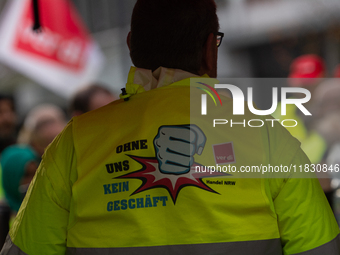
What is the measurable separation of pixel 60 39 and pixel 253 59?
6003 mm

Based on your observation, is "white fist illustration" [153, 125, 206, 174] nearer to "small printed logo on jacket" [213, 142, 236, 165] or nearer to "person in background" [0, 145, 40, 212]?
"small printed logo on jacket" [213, 142, 236, 165]

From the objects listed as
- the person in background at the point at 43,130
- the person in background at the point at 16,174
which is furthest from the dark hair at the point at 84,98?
the person in background at the point at 16,174

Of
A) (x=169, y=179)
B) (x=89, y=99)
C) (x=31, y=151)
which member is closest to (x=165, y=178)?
(x=169, y=179)

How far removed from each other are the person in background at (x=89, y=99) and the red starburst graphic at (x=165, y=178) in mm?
1756

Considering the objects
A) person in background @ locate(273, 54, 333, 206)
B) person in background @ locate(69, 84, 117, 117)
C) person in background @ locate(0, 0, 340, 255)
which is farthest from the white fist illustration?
person in background @ locate(69, 84, 117, 117)

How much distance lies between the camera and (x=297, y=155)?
1167 mm

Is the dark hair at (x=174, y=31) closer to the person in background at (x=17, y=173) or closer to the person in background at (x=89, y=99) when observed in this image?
the person in background at (x=89, y=99)

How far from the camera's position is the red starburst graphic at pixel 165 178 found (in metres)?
1.14

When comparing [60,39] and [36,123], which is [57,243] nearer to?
[36,123]

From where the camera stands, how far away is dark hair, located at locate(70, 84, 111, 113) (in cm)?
288

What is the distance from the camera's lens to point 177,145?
1169 millimetres

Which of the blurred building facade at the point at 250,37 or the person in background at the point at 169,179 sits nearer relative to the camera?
the person in background at the point at 169,179

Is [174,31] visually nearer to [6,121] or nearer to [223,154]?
[223,154]

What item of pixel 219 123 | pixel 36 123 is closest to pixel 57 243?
pixel 219 123
